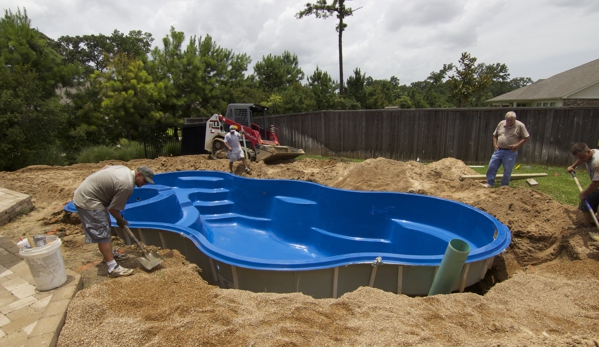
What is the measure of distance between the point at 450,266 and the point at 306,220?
320 cm

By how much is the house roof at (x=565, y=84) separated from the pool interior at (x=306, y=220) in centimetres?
1578

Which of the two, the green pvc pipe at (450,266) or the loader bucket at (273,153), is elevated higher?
the loader bucket at (273,153)

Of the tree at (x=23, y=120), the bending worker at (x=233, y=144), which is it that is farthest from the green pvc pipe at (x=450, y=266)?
the tree at (x=23, y=120)

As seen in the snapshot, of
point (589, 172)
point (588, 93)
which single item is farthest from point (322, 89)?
point (589, 172)

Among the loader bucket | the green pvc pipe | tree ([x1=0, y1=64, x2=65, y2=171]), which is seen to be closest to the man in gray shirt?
the green pvc pipe

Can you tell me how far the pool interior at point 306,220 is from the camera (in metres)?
4.67

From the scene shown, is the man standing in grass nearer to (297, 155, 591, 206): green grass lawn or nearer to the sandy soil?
the sandy soil

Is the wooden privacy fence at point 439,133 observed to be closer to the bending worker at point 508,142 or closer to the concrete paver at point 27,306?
the bending worker at point 508,142

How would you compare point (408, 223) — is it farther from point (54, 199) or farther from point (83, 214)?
point (54, 199)

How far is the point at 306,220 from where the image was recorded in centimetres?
592

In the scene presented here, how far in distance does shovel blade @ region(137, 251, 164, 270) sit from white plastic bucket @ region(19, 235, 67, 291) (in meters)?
0.66

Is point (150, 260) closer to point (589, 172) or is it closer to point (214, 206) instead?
point (214, 206)

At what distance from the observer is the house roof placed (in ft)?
50.1

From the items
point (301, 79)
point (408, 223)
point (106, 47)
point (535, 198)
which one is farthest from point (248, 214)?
point (106, 47)
